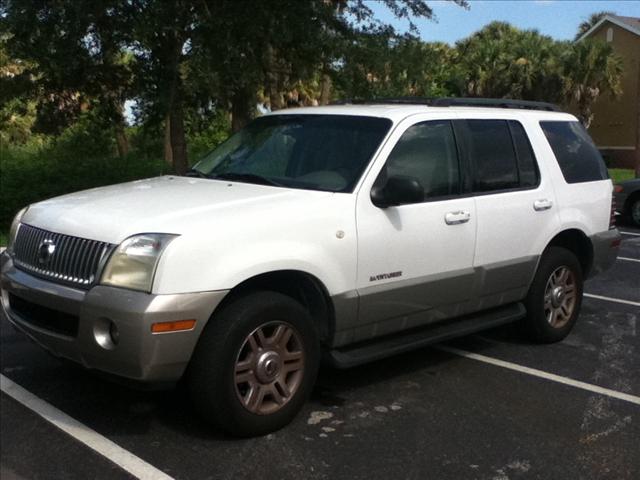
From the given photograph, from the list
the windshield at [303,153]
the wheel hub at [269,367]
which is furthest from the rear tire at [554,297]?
the wheel hub at [269,367]

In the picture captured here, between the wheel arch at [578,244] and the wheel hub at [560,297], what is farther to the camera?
the wheel arch at [578,244]

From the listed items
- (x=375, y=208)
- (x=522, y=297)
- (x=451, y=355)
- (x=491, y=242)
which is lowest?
(x=451, y=355)

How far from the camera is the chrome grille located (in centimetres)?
385

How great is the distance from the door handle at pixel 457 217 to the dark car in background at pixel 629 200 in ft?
32.8

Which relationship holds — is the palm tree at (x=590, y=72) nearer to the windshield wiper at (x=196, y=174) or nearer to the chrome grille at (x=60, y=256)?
the windshield wiper at (x=196, y=174)

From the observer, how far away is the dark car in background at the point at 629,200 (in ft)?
46.0

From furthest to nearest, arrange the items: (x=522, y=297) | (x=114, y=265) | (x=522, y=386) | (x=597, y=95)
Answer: (x=597, y=95), (x=522, y=297), (x=522, y=386), (x=114, y=265)

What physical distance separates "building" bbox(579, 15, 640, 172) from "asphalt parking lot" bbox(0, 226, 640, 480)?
31380mm

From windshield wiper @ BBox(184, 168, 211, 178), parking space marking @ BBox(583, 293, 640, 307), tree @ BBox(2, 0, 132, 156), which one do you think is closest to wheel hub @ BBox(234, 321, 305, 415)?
windshield wiper @ BBox(184, 168, 211, 178)

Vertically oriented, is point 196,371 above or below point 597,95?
below

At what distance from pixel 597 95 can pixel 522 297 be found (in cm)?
3166

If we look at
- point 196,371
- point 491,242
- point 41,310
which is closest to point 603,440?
point 491,242

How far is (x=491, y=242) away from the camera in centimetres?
525

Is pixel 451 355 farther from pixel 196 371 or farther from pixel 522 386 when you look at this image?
pixel 196 371
